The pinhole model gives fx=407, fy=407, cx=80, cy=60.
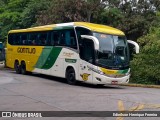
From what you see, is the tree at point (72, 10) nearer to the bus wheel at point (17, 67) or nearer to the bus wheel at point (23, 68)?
the bus wheel at point (17, 67)

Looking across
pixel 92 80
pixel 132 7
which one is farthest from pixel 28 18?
pixel 92 80

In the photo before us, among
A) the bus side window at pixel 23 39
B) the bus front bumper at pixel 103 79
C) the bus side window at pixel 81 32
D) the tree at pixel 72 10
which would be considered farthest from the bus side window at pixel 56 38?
the tree at pixel 72 10

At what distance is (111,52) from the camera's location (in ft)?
67.9

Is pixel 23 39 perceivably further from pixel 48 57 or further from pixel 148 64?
pixel 148 64

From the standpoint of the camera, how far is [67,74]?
→ 22734mm

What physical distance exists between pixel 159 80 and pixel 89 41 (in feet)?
23.2

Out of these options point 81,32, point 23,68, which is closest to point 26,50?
point 23,68

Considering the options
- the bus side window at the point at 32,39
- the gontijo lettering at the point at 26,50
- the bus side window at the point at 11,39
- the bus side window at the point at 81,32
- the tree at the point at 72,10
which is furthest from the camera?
the tree at the point at 72,10

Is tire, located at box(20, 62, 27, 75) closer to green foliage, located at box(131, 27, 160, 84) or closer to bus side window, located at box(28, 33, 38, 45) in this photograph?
bus side window, located at box(28, 33, 38, 45)

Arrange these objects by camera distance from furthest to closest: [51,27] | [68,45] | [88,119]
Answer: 1. [51,27]
2. [68,45]
3. [88,119]

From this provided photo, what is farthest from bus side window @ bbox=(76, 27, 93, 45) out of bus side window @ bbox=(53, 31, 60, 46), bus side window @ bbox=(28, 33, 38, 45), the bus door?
bus side window @ bbox=(28, 33, 38, 45)

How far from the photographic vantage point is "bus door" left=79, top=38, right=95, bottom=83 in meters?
20.6

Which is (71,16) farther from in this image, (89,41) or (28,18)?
(89,41)

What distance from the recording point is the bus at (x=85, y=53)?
20547 millimetres
